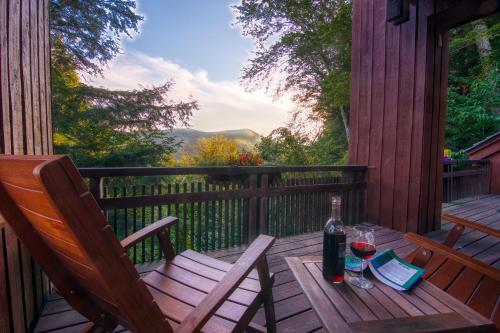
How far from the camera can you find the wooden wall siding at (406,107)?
303 cm

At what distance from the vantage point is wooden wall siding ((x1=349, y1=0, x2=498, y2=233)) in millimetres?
3027

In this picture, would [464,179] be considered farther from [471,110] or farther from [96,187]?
[96,187]

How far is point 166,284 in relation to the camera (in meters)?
1.23

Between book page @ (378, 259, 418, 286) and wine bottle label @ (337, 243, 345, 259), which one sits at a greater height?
wine bottle label @ (337, 243, 345, 259)

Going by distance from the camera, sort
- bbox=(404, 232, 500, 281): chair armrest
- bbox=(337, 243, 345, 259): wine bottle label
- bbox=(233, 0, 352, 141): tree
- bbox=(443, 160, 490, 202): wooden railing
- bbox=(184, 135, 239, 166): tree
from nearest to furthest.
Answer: bbox=(337, 243, 345, 259): wine bottle label, bbox=(404, 232, 500, 281): chair armrest, bbox=(443, 160, 490, 202): wooden railing, bbox=(233, 0, 352, 141): tree, bbox=(184, 135, 239, 166): tree

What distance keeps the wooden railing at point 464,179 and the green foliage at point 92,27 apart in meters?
8.51

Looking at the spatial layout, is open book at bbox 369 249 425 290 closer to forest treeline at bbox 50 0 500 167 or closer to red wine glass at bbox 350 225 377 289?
red wine glass at bbox 350 225 377 289

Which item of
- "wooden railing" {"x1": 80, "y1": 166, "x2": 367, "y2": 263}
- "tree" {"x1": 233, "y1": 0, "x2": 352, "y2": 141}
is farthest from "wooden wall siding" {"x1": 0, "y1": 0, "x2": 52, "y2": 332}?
"tree" {"x1": 233, "y1": 0, "x2": 352, "y2": 141}

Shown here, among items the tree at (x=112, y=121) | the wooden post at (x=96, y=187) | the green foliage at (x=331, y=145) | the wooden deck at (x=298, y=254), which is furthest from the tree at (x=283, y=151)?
the wooden post at (x=96, y=187)

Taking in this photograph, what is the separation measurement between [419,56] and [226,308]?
11.0 ft

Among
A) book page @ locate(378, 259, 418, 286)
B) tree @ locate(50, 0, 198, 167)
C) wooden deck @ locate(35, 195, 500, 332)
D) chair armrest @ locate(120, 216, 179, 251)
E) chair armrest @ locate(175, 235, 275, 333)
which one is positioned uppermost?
tree @ locate(50, 0, 198, 167)

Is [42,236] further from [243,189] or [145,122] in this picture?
[145,122]

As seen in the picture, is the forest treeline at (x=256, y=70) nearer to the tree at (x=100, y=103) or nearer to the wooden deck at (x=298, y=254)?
the tree at (x=100, y=103)

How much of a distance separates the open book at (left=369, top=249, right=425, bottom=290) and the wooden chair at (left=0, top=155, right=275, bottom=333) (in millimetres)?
454
